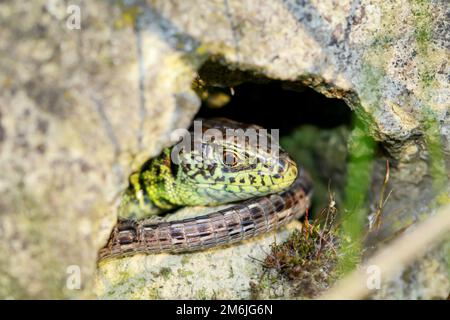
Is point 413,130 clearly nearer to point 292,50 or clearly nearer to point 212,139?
point 292,50

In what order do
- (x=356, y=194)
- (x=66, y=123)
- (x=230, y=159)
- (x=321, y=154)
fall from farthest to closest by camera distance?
(x=321, y=154)
(x=356, y=194)
(x=230, y=159)
(x=66, y=123)

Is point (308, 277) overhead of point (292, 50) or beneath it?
beneath

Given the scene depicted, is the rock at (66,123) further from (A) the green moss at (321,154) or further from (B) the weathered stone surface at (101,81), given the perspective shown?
(A) the green moss at (321,154)


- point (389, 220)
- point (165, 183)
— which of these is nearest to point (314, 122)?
point (389, 220)

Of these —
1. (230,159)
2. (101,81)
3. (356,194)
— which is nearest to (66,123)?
(101,81)

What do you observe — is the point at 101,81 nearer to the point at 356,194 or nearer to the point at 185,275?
the point at 185,275

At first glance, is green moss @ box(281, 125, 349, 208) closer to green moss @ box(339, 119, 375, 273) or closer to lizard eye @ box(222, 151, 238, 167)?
green moss @ box(339, 119, 375, 273)
